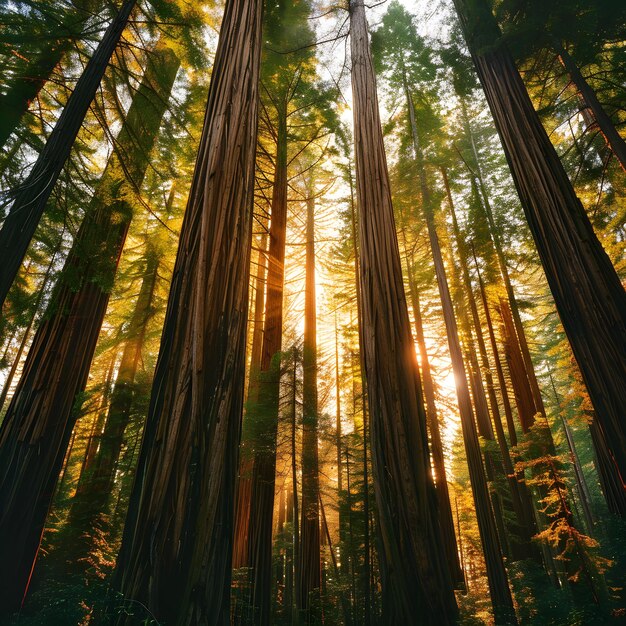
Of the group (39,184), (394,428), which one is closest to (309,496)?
(394,428)

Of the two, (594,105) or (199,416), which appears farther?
(594,105)

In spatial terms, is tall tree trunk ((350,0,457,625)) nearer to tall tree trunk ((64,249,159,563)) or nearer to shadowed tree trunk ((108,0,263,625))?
shadowed tree trunk ((108,0,263,625))

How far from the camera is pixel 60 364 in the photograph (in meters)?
4.30

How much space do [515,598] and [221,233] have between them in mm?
11411

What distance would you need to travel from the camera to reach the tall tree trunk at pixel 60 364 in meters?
3.59

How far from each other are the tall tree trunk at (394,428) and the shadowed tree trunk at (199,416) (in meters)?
1.21

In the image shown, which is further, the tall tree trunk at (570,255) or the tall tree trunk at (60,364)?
the tall tree trunk at (60,364)

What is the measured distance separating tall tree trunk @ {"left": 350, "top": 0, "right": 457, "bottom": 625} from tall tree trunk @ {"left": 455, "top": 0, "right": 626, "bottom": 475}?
121 centimetres

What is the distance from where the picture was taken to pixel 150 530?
1139 mm

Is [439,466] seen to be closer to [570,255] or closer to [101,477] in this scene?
[570,255]

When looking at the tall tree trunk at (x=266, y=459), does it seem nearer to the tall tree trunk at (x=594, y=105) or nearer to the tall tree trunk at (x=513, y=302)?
the tall tree trunk at (x=594, y=105)

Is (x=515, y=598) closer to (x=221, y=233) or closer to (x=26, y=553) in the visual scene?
(x=26, y=553)

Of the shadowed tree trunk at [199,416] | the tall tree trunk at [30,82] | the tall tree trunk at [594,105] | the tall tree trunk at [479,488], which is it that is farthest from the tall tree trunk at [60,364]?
the tall tree trunk at [479,488]

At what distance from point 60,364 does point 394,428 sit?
4512mm
